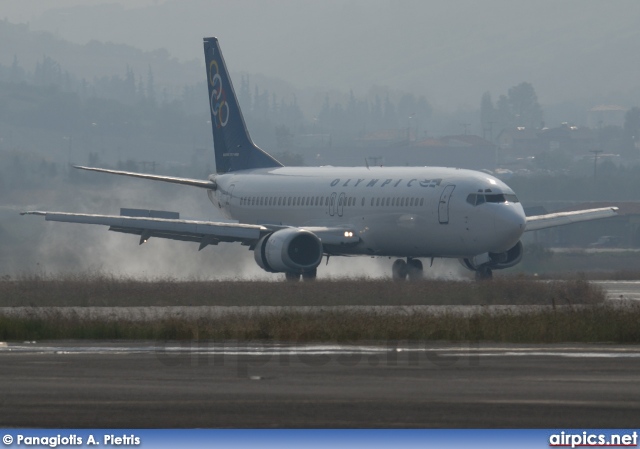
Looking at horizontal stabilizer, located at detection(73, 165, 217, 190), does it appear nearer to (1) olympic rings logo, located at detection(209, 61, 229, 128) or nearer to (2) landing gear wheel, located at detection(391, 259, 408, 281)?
(1) olympic rings logo, located at detection(209, 61, 229, 128)

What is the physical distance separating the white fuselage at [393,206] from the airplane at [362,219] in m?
0.04

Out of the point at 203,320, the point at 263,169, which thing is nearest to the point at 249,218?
the point at 263,169

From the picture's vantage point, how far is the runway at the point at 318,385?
1560 cm

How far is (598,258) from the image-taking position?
82.4m

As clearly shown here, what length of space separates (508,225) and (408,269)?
6598 mm

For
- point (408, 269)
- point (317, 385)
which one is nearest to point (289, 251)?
point (408, 269)

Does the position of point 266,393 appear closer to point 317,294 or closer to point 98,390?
point 98,390

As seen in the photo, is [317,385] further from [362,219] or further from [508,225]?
[362,219]

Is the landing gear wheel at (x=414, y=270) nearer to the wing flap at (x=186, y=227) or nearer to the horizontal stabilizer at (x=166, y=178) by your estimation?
the wing flap at (x=186, y=227)

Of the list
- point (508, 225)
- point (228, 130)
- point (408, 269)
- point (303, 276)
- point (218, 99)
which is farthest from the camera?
point (218, 99)

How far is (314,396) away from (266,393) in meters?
0.67

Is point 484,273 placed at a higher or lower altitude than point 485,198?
lower

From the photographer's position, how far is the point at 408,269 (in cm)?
4881

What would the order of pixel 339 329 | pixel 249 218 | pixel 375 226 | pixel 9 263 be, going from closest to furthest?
1. pixel 339 329
2. pixel 375 226
3. pixel 249 218
4. pixel 9 263
